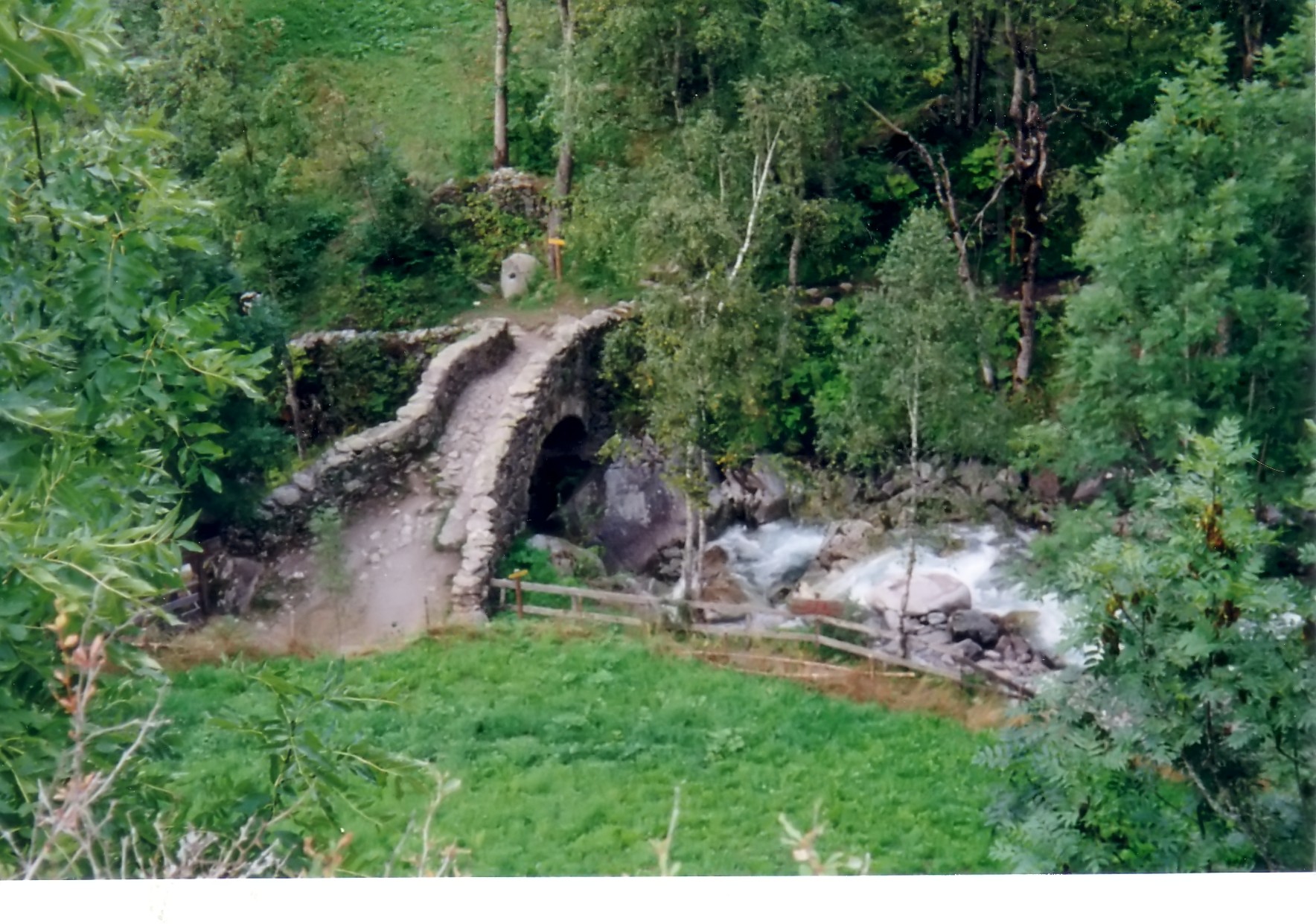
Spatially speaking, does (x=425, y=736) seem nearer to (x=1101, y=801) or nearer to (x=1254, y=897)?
(x=1101, y=801)

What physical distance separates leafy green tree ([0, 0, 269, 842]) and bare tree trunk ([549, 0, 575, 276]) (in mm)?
1316

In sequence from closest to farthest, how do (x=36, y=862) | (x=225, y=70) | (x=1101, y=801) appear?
(x=36, y=862) → (x=1101, y=801) → (x=225, y=70)

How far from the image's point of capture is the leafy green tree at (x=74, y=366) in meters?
1.78

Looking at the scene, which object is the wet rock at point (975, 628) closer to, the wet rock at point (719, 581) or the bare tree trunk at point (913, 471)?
the bare tree trunk at point (913, 471)

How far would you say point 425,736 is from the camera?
2988mm

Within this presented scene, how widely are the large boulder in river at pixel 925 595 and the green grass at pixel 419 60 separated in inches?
70.1

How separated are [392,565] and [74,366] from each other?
4.54 feet

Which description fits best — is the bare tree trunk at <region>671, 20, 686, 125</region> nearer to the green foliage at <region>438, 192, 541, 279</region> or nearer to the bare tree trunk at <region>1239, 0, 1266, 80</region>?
the green foliage at <region>438, 192, 541, 279</region>

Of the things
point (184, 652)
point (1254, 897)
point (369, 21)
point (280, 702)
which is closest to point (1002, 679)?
point (1254, 897)

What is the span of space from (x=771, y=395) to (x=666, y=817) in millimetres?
1552

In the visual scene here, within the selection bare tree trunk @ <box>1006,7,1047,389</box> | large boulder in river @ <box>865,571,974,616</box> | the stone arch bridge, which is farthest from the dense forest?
large boulder in river @ <box>865,571,974,616</box>

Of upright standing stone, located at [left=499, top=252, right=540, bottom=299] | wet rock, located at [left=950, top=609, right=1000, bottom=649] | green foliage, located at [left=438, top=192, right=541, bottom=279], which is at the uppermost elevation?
green foliage, located at [left=438, top=192, right=541, bottom=279]

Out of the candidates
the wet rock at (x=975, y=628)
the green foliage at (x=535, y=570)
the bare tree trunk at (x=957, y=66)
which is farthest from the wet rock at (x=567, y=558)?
the bare tree trunk at (x=957, y=66)

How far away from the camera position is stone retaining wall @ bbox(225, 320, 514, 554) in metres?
3.34
